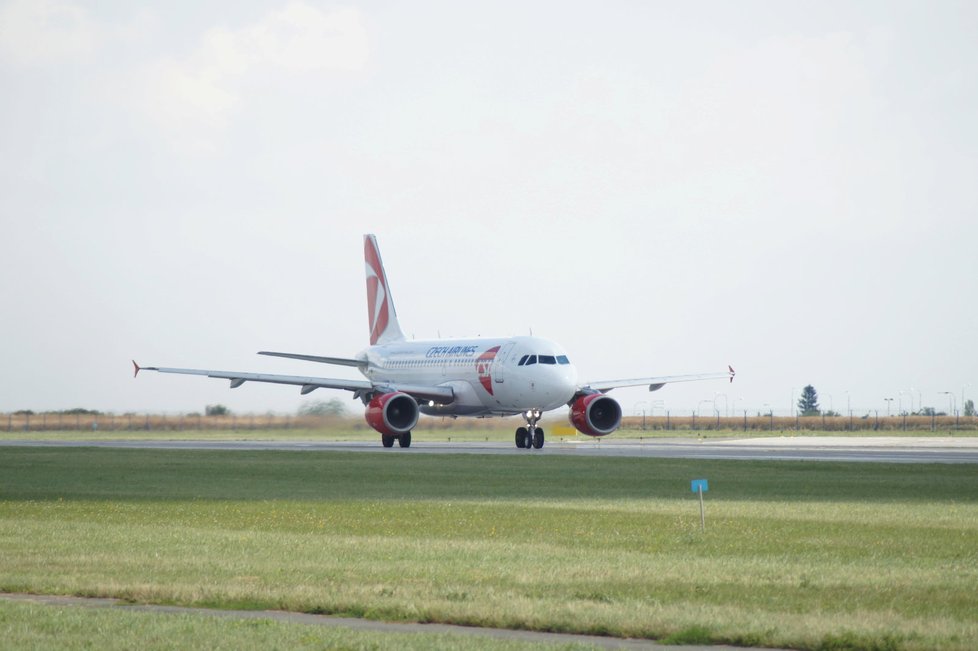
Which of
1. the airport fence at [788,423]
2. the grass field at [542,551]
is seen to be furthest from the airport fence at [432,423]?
the grass field at [542,551]

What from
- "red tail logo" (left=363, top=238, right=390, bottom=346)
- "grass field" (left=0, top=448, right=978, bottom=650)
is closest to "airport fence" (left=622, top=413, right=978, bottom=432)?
"red tail logo" (left=363, top=238, right=390, bottom=346)

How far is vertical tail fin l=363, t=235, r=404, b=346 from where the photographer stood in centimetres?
7625

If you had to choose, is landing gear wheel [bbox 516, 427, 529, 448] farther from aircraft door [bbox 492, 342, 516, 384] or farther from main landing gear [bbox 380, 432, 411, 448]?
main landing gear [bbox 380, 432, 411, 448]

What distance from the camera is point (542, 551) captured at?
778 inches

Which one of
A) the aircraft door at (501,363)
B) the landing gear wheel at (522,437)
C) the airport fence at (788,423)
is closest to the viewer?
the aircraft door at (501,363)

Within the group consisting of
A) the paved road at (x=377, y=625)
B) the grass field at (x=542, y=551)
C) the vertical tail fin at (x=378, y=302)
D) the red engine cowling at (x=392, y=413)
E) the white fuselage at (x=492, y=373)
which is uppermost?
the vertical tail fin at (x=378, y=302)

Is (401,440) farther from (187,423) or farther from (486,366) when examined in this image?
(187,423)

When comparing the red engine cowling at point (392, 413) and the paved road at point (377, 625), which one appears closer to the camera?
the paved road at point (377, 625)

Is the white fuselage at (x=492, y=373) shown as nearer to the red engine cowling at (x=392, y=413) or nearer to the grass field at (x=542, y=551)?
the red engine cowling at (x=392, y=413)

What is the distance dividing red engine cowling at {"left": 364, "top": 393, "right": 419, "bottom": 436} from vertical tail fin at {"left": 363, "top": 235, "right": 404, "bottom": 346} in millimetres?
13917

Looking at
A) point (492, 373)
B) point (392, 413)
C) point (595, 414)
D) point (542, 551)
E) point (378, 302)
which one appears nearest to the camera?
point (542, 551)

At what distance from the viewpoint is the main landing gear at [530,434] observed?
62094 mm

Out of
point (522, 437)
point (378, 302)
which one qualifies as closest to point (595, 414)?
point (522, 437)

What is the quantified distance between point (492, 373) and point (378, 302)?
16.9 meters
